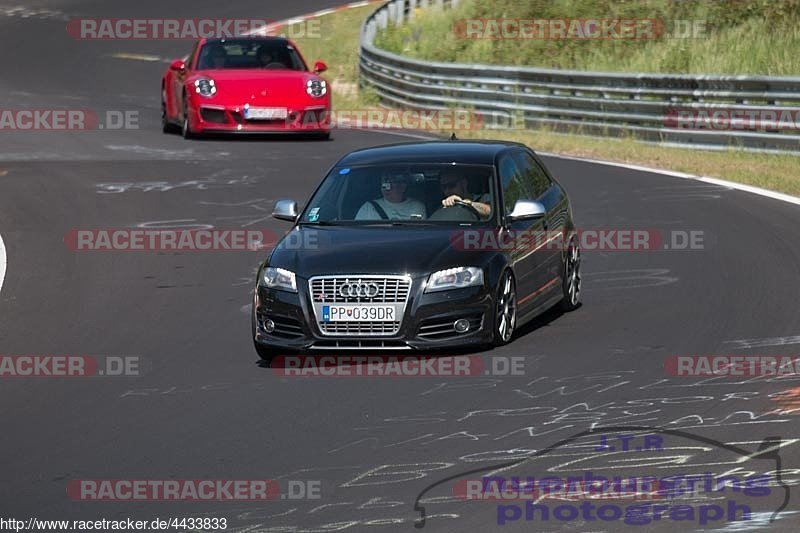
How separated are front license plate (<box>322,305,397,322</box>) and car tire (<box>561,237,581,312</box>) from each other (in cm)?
223

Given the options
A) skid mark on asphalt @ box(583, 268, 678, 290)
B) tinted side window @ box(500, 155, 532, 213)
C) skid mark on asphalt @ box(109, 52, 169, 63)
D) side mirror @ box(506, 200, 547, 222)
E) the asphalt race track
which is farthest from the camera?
skid mark on asphalt @ box(109, 52, 169, 63)

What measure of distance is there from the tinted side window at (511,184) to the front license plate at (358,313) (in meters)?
1.54

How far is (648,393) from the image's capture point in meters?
9.64

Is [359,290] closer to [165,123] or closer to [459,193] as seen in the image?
[459,193]

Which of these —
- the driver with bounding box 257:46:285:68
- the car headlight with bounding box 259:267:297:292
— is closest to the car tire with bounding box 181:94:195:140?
the driver with bounding box 257:46:285:68

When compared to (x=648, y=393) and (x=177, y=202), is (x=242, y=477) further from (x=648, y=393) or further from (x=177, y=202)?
(x=177, y=202)

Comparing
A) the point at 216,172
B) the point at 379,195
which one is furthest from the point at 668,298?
the point at 216,172

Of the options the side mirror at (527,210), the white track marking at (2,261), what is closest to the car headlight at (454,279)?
the side mirror at (527,210)

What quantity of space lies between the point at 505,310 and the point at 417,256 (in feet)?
2.38

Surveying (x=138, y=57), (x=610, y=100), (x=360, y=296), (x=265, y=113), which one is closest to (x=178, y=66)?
(x=265, y=113)

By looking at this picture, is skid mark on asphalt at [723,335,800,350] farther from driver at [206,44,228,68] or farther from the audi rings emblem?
driver at [206,44,228,68]

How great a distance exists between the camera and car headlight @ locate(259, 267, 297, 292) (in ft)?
35.7

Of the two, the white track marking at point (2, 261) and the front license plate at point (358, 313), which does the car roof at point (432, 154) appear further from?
the white track marking at point (2, 261)

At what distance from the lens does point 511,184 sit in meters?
12.2
